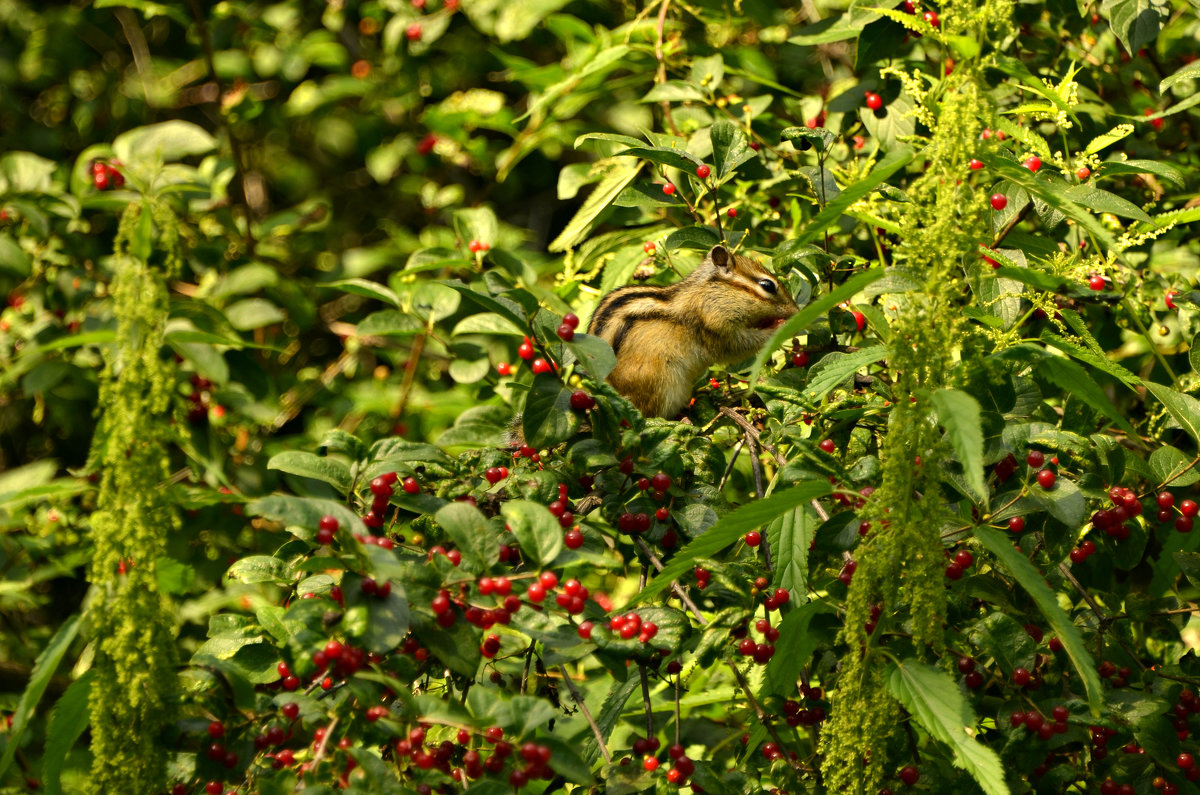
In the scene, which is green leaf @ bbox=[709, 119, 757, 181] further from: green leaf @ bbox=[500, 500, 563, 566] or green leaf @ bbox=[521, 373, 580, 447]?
green leaf @ bbox=[500, 500, 563, 566]

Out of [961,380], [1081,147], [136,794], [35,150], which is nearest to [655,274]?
[1081,147]

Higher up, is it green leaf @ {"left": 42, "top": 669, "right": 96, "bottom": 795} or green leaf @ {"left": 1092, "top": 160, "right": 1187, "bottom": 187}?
green leaf @ {"left": 1092, "top": 160, "right": 1187, "bottom": 187}

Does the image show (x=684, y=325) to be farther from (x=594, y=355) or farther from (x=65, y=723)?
(x=65, y=723)

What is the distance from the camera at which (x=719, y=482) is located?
2.19 meters

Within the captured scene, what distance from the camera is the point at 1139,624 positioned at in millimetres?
2246

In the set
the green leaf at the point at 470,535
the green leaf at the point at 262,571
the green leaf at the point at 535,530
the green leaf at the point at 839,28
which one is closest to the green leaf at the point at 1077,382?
the green leaf at the point at 535,530

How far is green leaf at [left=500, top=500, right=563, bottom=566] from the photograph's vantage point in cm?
159

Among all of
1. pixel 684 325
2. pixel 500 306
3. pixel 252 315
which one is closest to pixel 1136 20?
pixel 684 325

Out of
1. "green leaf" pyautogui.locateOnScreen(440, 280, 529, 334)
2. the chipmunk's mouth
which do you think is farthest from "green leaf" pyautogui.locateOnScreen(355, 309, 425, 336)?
the chipmunk's mouth

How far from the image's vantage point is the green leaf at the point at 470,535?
1.58 meters

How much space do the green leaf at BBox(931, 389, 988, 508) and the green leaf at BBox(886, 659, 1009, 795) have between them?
12.1 inches

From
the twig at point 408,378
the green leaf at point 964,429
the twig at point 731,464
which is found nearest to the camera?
the green leaf at point 964,429

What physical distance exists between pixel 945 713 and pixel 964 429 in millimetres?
408

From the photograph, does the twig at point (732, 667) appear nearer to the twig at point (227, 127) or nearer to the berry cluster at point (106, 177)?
the berry cluster at point (106, 177)
